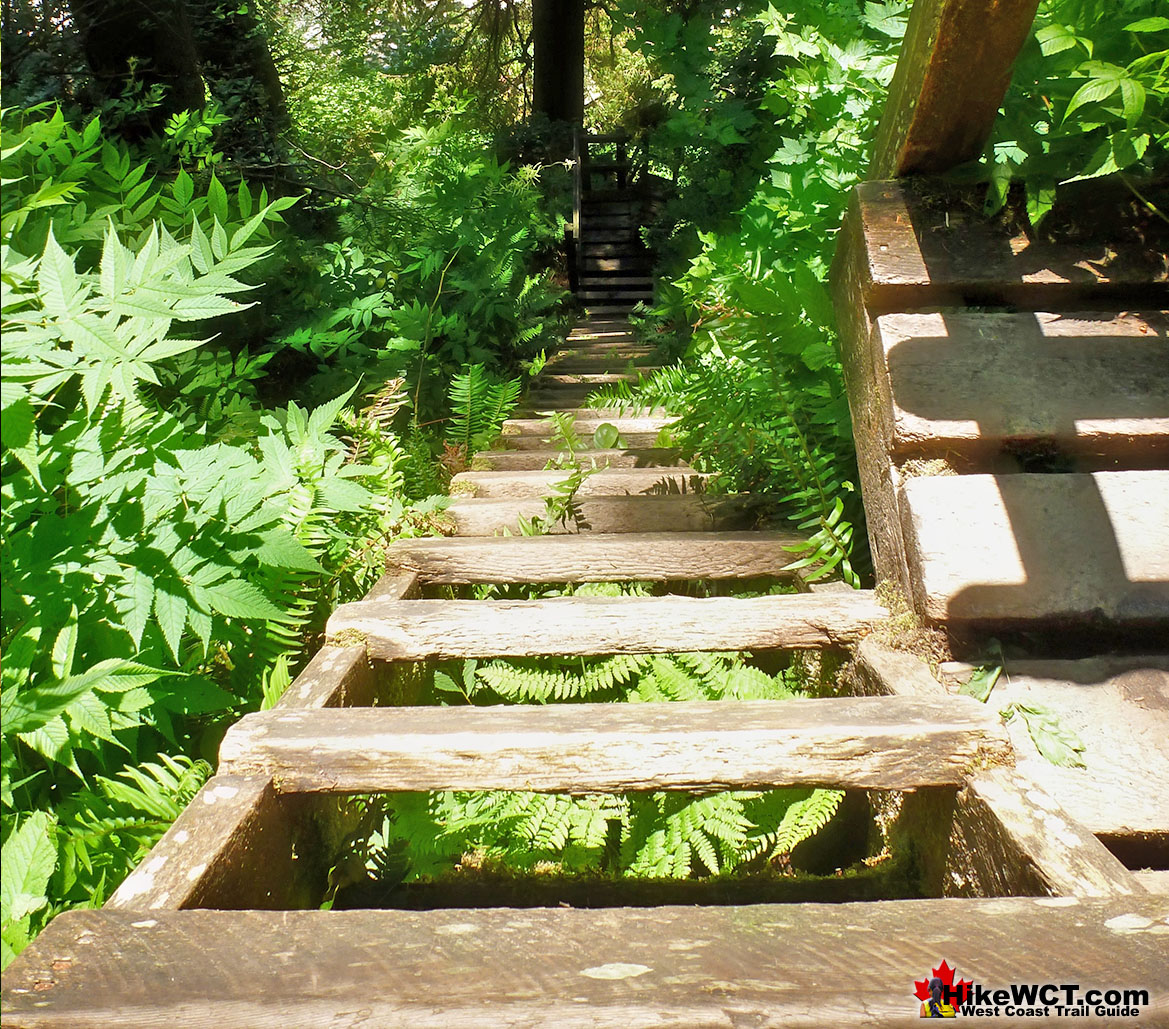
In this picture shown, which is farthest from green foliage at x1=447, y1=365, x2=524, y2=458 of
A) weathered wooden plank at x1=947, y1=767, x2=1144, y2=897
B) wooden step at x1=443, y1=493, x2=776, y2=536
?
weathered wooden plank at x1=947, y1=767, x2=1144, y2=897

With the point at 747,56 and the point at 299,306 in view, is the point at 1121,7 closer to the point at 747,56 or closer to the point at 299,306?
the point at 299,306

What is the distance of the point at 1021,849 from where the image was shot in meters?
1.24

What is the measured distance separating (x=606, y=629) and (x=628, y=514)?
1067 mm

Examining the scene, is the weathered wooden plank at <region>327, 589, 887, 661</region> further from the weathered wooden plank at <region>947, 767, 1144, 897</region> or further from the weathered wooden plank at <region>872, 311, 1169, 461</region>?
the weathered wooden plank at <region>947, 767, 1144, 897</region>

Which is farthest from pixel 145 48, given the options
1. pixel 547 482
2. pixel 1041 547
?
pixel 1041 547

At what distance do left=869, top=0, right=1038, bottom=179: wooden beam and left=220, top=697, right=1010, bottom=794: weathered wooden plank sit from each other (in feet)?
5.47

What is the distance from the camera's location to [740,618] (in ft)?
6.86

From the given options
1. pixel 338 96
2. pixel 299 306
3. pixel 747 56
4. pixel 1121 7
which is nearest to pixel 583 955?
pixel 1121 7

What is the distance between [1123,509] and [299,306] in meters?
4.30

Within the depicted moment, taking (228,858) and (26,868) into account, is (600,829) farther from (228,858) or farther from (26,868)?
(26,868)

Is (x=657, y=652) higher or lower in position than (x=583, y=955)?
lower

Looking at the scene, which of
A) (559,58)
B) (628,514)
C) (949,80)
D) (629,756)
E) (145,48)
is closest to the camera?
(629,756)

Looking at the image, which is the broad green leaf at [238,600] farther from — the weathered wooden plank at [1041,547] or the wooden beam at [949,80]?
the wooden beam at [949,80]

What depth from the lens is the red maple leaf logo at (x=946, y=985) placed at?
890mm
